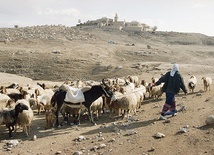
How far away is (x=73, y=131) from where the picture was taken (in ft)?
35.3

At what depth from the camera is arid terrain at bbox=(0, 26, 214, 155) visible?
906cm

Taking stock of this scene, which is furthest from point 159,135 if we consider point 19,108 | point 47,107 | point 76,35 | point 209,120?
point 76,35

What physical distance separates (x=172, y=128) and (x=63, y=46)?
97.4ft

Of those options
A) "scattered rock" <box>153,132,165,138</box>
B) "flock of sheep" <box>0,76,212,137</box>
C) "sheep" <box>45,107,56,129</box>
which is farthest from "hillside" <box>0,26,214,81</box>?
"scattered rock" <box>153,132,165,138</box>

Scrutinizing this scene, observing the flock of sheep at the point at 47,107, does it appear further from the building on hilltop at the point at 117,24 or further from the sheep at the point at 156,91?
the building on hilltop at the point at 117,24

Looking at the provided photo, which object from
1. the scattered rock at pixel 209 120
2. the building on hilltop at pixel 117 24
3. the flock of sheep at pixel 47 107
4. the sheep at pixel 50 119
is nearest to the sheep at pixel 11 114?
the flock of sheep at pixel 47 107

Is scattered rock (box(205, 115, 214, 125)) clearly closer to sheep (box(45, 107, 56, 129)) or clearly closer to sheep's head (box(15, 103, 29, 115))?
sheep (box(45, 107, 56, 129))

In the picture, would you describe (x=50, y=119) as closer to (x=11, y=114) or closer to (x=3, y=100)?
(x=11, y=114)

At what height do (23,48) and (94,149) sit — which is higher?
(23,48)

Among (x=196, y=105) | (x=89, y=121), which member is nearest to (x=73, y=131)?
(x=89, y=121)

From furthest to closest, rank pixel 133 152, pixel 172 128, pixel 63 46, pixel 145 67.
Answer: pixel 63 46
pixel 145 67
pixel 172 128
pixel 133 152

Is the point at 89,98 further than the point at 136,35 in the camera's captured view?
No

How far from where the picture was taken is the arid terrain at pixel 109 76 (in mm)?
9062

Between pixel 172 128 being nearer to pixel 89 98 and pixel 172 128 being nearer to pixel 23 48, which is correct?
pixel 89 98
